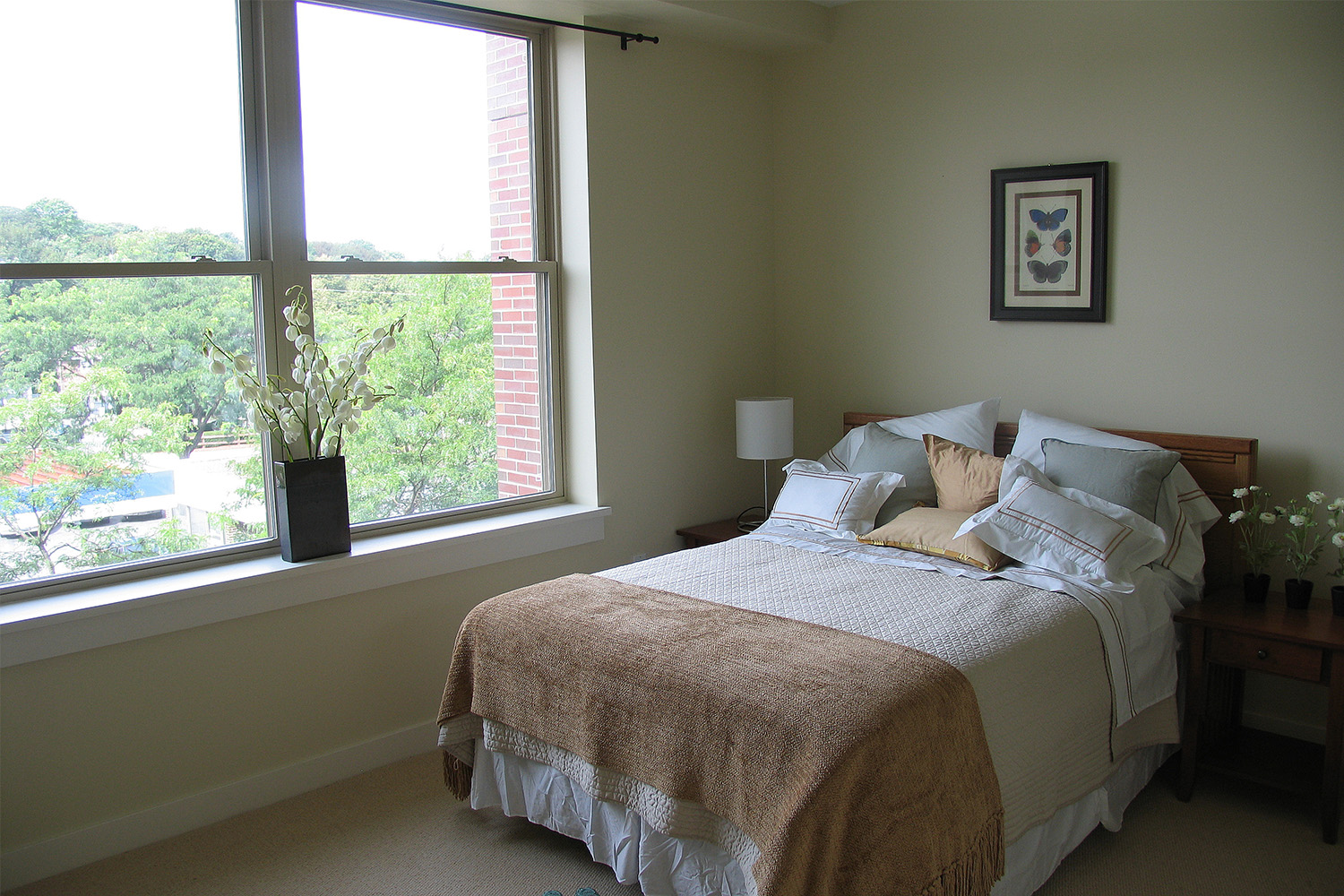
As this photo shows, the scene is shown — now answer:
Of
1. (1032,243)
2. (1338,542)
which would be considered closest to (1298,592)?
(1338,542)

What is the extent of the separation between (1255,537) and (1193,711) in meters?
0.72

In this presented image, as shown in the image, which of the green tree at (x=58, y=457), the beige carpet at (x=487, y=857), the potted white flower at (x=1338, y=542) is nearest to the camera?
the beige carpet at (x=487, y=857)

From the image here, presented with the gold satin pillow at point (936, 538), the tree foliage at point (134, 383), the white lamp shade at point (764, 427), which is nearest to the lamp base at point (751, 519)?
the white lamp shade at point (764, 427)

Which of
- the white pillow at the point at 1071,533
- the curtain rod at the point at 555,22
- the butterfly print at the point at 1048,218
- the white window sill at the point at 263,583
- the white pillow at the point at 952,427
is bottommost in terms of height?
the white window sill at the point at 263,583

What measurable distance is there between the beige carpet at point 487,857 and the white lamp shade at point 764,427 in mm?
1819

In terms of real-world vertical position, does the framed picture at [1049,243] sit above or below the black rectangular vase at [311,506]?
above

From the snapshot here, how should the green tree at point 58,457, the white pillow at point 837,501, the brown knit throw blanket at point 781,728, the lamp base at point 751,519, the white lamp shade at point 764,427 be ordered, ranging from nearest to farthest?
1. the brown knit throw blanket at point 781,728
2. the green tree at point 58,457
3. the white pillow at point 837,501
4. the white lamp shade at point 764,427
5. the lamp base at point 751,519

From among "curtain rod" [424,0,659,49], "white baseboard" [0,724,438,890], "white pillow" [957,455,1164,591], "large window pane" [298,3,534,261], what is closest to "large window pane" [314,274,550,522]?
"large window pane" [298,3,534,261]

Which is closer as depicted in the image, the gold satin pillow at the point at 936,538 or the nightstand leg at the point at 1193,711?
the nightstand leg at the point at 1193,711

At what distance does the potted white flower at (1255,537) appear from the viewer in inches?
123

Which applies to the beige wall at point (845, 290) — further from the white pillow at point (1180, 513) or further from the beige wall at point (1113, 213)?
the white pillow at point (1180, 513)

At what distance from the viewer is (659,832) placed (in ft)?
7.97

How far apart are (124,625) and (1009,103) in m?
3.53

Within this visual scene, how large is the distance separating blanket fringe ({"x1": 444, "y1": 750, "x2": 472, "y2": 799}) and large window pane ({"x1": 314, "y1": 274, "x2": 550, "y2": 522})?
0.95 m
